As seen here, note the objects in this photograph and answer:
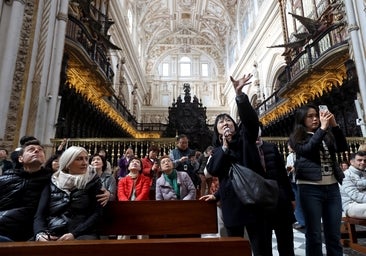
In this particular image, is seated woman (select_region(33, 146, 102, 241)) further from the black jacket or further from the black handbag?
the black jacket

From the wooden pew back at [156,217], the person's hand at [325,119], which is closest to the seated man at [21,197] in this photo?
the wooden pew back at [156,217]

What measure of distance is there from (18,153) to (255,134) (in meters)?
2.17

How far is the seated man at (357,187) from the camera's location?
2.95 meters

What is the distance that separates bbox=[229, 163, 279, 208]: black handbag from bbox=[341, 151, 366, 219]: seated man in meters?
1.87

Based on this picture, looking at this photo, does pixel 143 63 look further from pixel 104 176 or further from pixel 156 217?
pixel 156 217

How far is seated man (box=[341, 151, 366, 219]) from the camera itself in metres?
2.95

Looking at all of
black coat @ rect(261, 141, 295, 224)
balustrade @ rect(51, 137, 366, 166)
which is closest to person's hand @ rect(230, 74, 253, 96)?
black coat @ rect(261, 141, 295, 224)

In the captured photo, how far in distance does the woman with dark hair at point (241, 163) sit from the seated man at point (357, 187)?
167 centimetres

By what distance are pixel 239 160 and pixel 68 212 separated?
4.57 feet

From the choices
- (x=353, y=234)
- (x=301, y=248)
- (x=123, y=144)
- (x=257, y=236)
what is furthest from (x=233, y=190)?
(x=123, y=144)

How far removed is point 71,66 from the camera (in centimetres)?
994

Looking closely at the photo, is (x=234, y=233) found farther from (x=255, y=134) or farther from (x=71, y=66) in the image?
(x=71, y=66)

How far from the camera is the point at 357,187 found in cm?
298

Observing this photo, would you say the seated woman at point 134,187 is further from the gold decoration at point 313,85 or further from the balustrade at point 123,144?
the gold decoration at point 313,85
